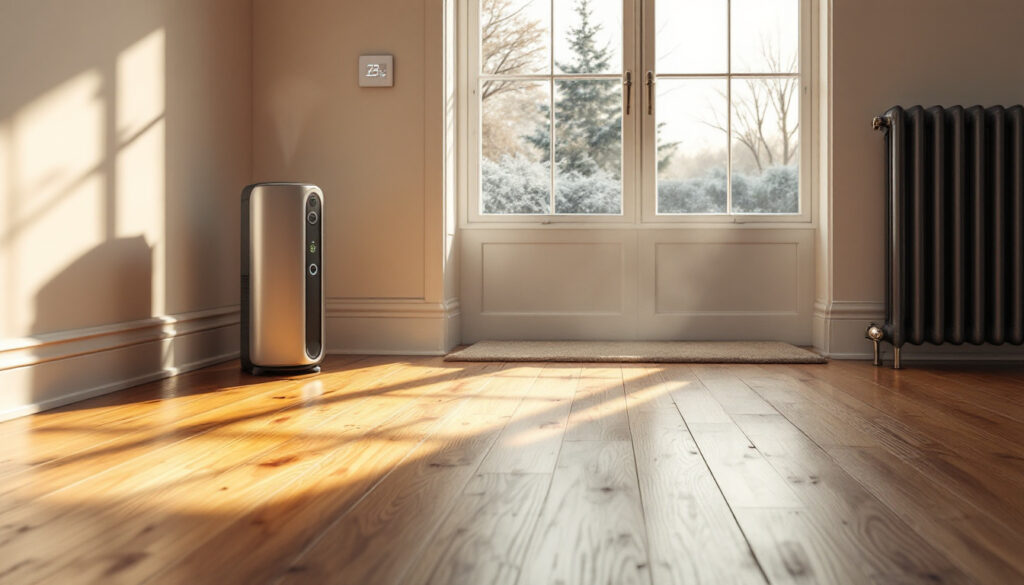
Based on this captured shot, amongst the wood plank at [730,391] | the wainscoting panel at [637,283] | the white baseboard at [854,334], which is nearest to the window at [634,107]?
the wainscoting panel at [637,283]

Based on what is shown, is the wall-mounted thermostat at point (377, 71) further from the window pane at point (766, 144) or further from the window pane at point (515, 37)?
the window pane at point (766, 144)

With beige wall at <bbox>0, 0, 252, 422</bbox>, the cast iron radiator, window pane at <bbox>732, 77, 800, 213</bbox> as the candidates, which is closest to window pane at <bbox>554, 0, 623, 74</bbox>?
window pane at <bbox>732, 77, 800, 213</bbox>

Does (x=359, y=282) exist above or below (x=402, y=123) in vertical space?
below

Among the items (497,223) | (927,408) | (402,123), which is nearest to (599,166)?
(497,223)

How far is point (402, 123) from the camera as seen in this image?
3.56 metres

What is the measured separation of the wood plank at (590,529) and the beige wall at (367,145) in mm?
2051

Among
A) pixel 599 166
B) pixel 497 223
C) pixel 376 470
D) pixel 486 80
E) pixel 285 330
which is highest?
pixel 486 80

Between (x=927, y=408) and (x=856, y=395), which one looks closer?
(x=927, y=408)

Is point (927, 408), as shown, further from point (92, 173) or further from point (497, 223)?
point (92, 173)

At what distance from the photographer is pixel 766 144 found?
12.5 feet

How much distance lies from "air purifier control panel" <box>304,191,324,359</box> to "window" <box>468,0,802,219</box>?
1.13 meters

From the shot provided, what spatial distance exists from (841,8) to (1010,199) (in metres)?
1.04

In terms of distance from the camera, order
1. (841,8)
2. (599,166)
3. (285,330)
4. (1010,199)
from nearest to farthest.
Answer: (285,330) < (1010,199) < (841,8) < (599,166)

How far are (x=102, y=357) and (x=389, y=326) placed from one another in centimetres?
132
